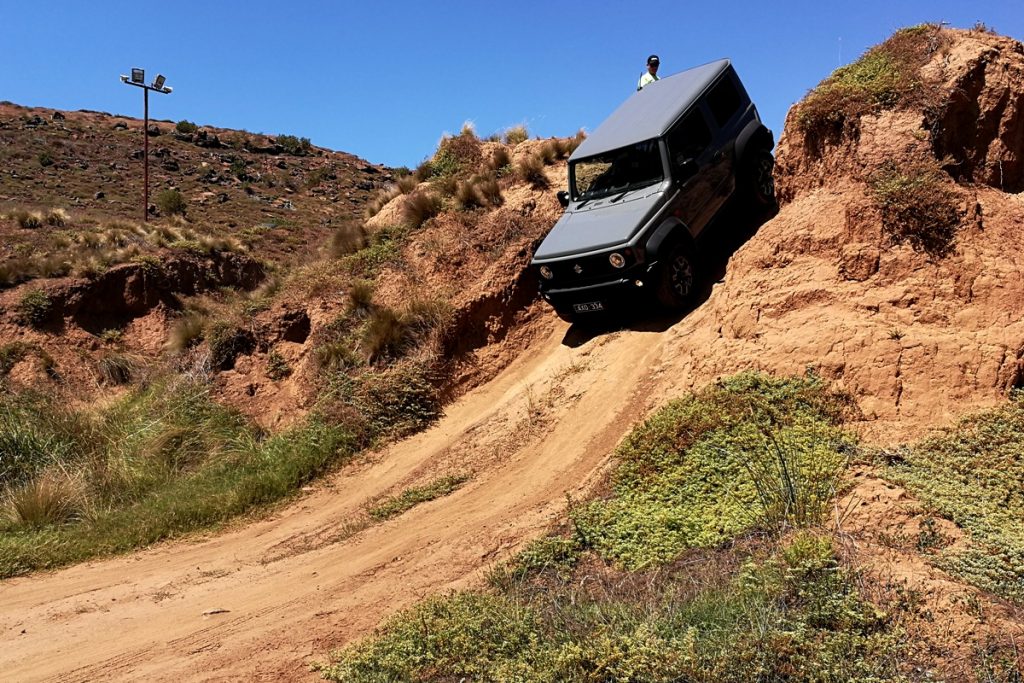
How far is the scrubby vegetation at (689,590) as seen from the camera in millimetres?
3881

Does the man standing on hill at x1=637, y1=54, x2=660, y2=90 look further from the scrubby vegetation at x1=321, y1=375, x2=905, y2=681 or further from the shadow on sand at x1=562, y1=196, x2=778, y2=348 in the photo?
the scrubby vegetation at x1=321, y1=375, x2=905, y2=681

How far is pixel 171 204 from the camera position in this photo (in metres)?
30.6

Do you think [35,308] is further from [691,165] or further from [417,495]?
[691,165]

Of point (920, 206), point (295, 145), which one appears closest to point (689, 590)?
point (920, 206)

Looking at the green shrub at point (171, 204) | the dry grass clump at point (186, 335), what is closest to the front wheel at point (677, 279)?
the dry grass clump at point (186, 335)

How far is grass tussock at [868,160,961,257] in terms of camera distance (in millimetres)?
7863

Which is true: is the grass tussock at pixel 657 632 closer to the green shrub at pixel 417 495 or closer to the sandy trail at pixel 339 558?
the sandy trail at pixel 339 558

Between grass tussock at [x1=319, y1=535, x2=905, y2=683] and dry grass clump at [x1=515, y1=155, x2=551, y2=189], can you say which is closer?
grass tussock at [x1=319, y1=535, x2=905, y2=683]

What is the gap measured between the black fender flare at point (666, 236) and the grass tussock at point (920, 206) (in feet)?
6.96

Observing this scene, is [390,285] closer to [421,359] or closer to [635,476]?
[421,359]

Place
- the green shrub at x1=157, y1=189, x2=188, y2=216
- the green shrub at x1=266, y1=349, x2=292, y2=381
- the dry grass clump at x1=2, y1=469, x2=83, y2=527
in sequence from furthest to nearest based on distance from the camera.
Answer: the green shrub at x1=157, y1=189, x2=188, y2=216 < the green shrub at x1=266, y1=349, x2=292, y2=381 < the dry grass clump at x1=2, y1=469, x2=83, y2=527

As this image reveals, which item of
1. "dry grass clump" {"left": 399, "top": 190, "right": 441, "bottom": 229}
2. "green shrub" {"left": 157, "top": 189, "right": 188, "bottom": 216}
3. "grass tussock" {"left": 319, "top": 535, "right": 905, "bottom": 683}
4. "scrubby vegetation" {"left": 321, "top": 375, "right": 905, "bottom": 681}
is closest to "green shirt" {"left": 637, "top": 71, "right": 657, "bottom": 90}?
"dry grass clump" {"left": 399, "top": 190, "right": 441, "bottom": 229}

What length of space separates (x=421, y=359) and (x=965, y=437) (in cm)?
677

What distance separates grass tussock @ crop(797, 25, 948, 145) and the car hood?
2205 millimetres
